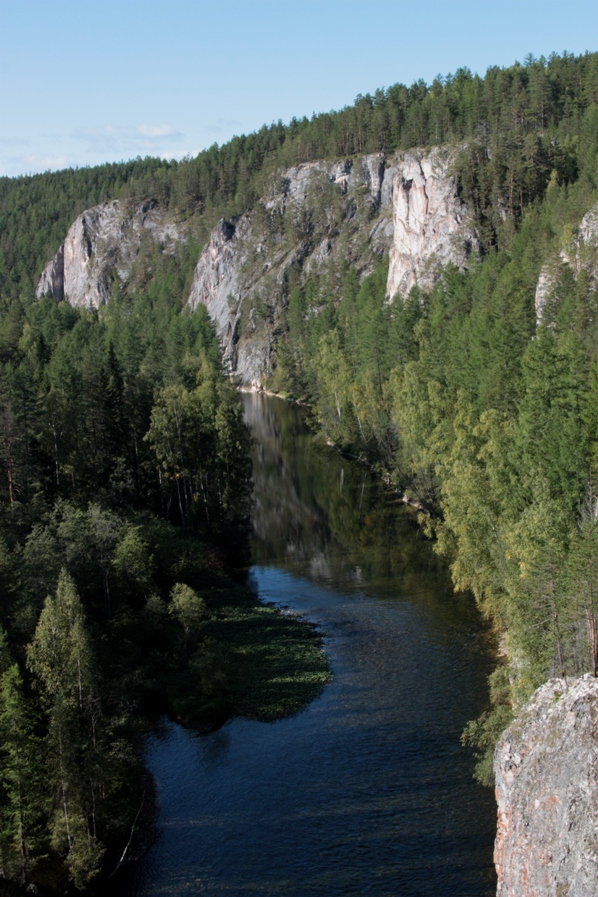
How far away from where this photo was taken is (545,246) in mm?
75875

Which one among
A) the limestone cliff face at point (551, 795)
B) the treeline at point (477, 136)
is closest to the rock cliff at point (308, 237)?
the treeline at point (477, 136)

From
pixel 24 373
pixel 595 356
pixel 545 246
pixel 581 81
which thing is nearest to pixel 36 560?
pixel 24 373

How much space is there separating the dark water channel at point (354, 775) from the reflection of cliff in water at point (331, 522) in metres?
1.38

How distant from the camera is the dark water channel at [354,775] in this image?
26875 millimetres

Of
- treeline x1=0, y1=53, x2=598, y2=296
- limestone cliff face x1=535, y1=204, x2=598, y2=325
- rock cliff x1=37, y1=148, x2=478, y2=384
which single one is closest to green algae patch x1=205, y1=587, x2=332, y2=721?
limestone cliff face x1=535, y1=204, x2=598, y2=325

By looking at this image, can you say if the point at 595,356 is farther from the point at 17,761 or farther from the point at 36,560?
the point at 17,761

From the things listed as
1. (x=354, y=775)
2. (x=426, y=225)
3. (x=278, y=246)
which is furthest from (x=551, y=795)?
(x=278, y=246)

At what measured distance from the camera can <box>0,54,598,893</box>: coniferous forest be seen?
27.4 m

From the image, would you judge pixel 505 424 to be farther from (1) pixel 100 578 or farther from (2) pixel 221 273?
(2) pixel 221 273

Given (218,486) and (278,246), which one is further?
(278,246)

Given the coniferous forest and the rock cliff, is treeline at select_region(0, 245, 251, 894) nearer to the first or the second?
the coniferous forest

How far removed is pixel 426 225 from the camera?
120000 millimetres

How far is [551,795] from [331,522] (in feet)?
154

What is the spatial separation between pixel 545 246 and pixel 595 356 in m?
27.2
